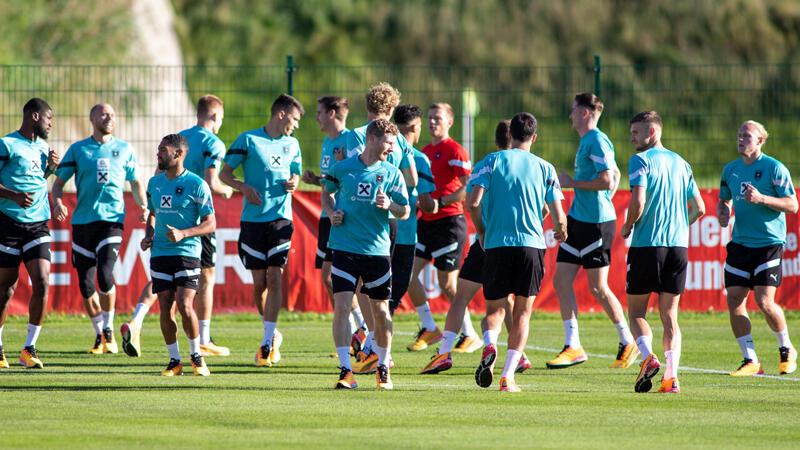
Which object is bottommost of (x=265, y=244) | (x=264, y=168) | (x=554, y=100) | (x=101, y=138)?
(x=265, y=244)

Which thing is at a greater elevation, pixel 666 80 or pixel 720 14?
pixel 720 14

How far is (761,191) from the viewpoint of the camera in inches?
450

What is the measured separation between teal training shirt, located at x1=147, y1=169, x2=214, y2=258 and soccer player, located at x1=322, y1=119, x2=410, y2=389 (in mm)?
1338

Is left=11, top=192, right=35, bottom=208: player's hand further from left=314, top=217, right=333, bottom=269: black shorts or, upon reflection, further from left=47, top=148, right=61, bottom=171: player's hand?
left=314, top=217, right=333, bottom=269: black shorts

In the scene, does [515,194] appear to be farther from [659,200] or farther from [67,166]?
[67,166]

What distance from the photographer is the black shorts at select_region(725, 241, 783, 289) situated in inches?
449

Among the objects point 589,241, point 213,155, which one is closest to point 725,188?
point 589,241

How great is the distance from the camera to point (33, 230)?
11.5 meters

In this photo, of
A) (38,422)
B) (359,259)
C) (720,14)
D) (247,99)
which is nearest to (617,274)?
(247,99)

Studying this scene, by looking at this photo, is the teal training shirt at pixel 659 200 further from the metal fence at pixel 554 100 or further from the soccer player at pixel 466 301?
the metal fence at pixel 554 100

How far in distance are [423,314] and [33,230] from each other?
415 centimetres

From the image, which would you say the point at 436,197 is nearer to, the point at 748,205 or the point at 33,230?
the point at 748,205

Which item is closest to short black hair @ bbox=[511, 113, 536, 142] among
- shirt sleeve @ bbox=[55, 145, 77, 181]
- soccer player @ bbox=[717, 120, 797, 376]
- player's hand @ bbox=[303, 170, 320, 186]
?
player's hand @ bbox=[303, 170, 320, 186]

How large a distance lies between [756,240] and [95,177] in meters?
6.50
